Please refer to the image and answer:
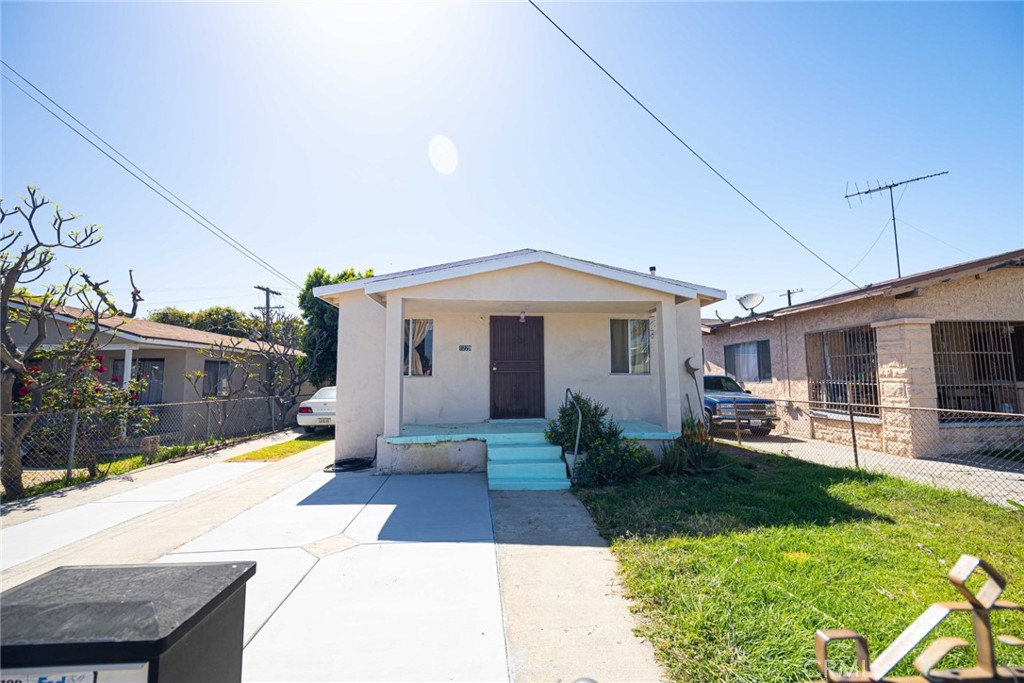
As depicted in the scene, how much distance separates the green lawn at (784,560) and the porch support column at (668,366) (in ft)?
4.86

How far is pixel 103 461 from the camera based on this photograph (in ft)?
29.6

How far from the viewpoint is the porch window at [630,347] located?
9883 mm

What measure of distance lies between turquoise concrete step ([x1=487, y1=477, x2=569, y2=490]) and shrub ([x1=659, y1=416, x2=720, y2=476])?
181cm

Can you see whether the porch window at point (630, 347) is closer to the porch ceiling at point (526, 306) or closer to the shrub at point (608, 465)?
the porch ceiling at point (526, 306)

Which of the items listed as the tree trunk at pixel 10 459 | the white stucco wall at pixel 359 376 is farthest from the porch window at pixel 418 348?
the tree trunk at pixel 10 459

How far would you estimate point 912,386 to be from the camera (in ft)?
29.3

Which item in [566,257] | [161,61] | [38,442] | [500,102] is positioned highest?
[161,61]

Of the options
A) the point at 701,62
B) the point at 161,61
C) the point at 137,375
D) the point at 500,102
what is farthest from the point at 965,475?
the point at 137,375

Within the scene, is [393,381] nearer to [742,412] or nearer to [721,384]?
[742,412]

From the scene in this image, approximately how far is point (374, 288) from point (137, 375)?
10.7m

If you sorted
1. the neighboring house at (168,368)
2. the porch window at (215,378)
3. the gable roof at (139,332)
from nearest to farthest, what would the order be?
the gable roof at (139,332)
the neighboring house at (168,368)
the porch window at (215,378)

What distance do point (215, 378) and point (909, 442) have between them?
64.5 feet

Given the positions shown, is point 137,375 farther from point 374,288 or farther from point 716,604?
point 716,604

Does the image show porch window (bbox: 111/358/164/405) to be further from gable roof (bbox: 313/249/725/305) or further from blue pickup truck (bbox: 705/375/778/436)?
blue pickup truck (bbox: 705/375/778/436)
